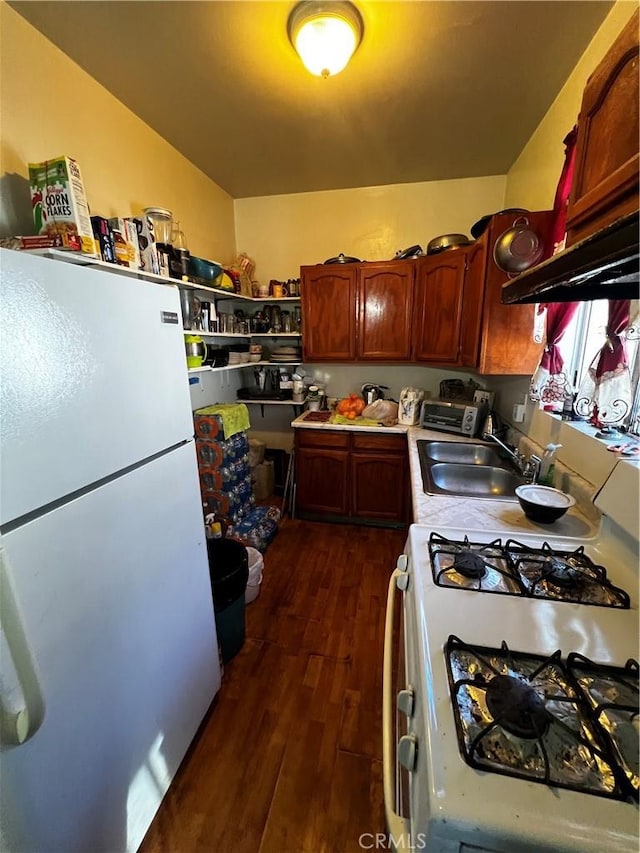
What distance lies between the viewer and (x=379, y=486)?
2584mm

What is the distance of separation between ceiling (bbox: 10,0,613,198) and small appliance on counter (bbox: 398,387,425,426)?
5.27ft

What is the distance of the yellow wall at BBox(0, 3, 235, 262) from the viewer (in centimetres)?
123

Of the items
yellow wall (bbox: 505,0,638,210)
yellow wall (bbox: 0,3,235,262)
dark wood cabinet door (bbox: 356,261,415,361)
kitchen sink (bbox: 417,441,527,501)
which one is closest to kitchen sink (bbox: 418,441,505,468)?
kitchen sink (bbox: 417,441,527,501)

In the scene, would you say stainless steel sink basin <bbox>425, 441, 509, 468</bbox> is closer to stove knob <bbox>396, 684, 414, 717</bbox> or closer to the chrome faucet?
the chrome faucet

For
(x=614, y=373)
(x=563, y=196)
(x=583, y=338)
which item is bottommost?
(x=614, y=373)

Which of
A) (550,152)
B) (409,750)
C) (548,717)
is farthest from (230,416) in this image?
(550,152)

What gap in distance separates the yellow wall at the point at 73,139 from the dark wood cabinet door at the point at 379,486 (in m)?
2.15

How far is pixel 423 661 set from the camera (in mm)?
630

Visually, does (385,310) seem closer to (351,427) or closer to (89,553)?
(351,427)

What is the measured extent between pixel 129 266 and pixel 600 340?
6.83ft

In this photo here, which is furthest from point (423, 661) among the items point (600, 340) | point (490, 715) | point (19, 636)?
point (600, 340)

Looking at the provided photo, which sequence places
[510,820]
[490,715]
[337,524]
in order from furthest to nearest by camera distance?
1. [337,524]
2. [490,715]
3. [510,820]

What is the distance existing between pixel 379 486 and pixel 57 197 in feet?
7.85

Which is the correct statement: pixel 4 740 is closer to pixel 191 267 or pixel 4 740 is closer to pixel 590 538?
pixel 590 538
